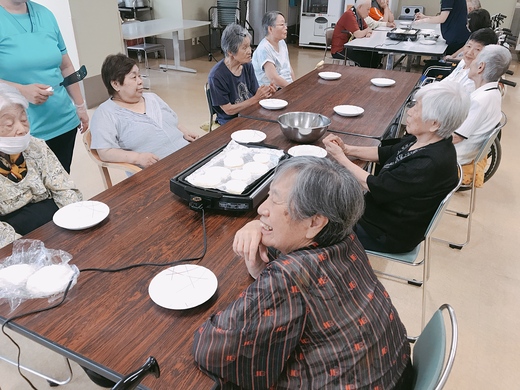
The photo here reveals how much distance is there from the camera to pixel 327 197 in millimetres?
930

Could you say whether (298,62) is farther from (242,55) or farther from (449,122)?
(449,122)

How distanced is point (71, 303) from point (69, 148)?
4.93ft

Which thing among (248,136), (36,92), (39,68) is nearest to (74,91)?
(39,68)

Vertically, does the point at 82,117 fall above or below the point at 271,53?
below

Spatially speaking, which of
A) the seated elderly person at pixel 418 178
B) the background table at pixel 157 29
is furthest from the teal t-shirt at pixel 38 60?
the background table at pixel 157 29

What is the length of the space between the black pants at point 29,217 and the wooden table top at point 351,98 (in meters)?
1.24

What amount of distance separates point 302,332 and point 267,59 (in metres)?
2.77

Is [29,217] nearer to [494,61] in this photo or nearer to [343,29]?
[494,61]

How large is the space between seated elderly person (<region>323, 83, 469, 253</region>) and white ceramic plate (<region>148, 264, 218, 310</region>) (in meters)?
0.88

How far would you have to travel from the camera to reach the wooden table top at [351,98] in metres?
2.36

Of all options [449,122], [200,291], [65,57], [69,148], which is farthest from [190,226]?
[65,57]

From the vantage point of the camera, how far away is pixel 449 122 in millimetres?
1607

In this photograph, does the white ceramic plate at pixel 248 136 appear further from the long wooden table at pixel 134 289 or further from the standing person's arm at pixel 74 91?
the standing person's arm at pixel 74 91

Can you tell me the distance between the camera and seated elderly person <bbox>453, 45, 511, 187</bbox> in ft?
7.66
